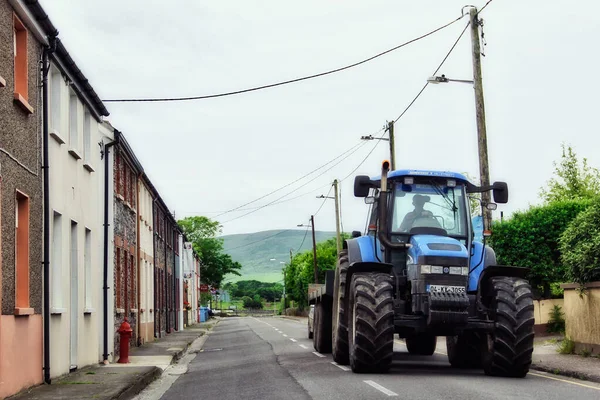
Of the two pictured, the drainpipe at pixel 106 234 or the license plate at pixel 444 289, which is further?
the drainpipe at pixel 106 234

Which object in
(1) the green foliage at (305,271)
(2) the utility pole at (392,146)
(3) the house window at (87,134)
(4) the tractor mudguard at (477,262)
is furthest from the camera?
(1) the green foliage at (305,271)

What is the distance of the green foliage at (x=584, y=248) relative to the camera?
1700 cm

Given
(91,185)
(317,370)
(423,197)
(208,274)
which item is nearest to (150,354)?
(91,185)

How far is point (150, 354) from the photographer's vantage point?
2319 centimetres

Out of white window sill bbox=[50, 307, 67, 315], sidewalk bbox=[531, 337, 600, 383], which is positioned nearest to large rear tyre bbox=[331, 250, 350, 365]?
sidewalk bbox=[531, 337, 600, 383]

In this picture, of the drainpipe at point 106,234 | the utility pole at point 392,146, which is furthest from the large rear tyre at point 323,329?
the utility pole at point 392,146

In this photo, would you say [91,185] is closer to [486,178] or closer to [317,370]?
[317,370]

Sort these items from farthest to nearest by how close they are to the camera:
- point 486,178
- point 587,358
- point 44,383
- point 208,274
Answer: point 208,274, point 486,178, point 587,358, point 44,383

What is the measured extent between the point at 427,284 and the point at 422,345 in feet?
20.5

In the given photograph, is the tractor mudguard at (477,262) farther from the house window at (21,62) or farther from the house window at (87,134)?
the house window at (87,134)

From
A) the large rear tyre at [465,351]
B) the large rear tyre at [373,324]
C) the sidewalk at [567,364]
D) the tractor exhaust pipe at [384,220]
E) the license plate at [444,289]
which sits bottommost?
the sidewalk at [567,364]

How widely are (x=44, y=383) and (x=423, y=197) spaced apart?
6995 mm

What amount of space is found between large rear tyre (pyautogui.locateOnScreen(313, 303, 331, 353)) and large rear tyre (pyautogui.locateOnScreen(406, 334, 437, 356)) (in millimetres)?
1847

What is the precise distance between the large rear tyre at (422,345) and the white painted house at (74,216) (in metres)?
7.01
